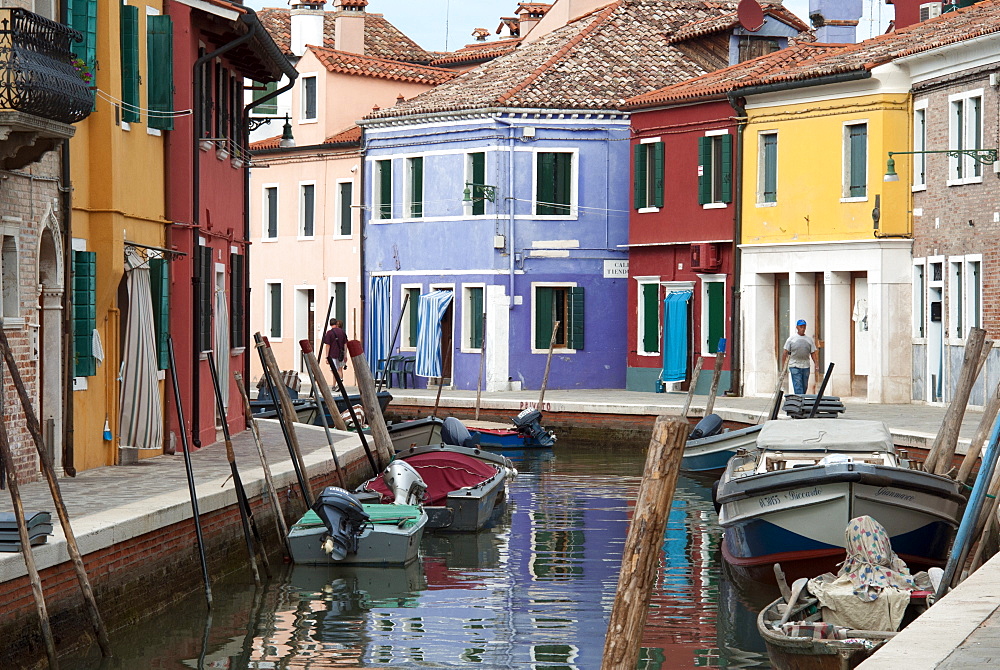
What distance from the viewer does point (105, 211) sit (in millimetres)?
16453

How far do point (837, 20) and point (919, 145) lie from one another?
780cm

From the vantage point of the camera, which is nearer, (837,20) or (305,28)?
(837,20)

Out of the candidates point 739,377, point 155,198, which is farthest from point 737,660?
point 739,377

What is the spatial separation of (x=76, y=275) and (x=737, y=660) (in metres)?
7.55

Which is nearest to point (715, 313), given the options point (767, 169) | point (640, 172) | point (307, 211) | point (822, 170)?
point (767, 169)

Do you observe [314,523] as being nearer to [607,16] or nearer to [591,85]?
[591,85]

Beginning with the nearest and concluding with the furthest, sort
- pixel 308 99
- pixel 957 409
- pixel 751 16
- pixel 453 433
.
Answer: pixel 957 409, pixel 453 433, pixel 751 16, pixel 308 99

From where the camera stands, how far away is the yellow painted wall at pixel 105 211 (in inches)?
639

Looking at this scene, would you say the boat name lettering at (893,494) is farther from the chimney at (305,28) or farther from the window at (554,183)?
the chimney at (305,28)

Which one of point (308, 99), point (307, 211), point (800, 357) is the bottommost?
point (800, 357)

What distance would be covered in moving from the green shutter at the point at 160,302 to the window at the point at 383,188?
62.9 ft

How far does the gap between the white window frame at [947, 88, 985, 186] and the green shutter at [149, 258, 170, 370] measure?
554 inches

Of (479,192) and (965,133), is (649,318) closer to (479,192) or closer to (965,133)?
(479,192)

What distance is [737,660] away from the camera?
1222 centimetres
